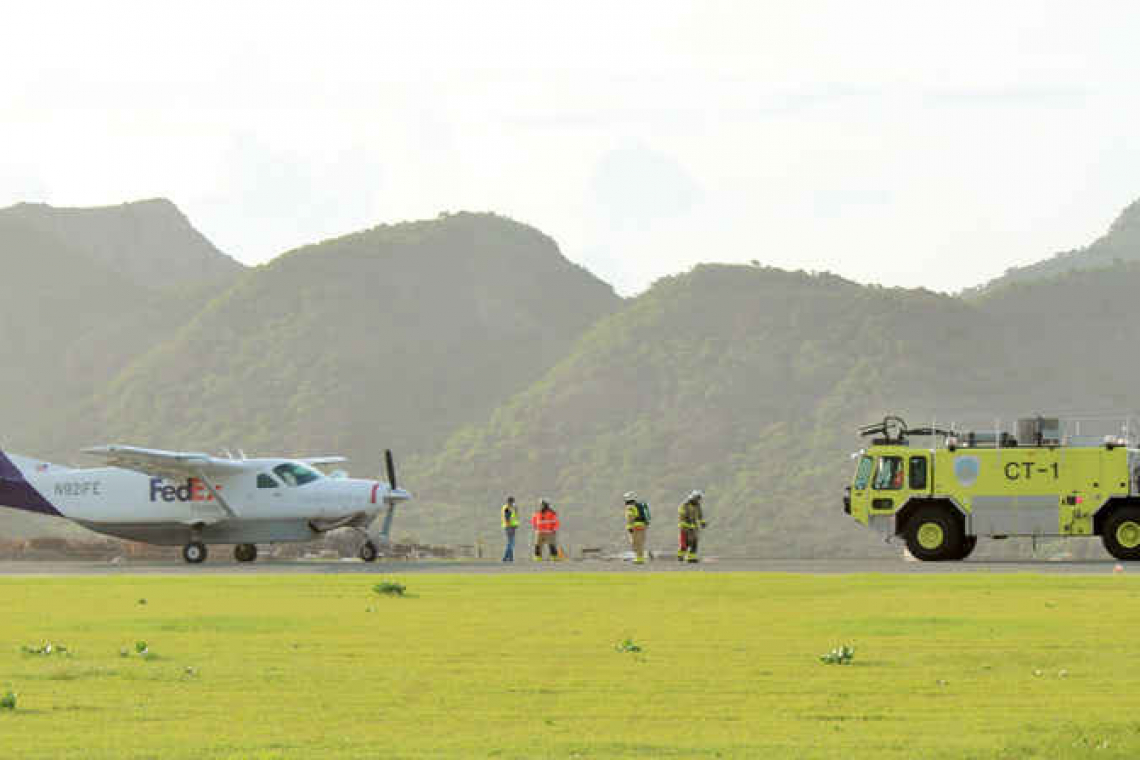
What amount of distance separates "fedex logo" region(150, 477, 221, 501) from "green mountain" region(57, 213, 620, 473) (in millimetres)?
81714

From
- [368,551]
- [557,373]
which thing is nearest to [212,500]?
[368,551]

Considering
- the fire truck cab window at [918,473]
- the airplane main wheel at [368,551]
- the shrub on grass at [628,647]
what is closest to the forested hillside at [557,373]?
the airplane main wheel at [368,551]

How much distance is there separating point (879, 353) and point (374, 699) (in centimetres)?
11065

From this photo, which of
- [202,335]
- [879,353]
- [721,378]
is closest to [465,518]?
[721,378]

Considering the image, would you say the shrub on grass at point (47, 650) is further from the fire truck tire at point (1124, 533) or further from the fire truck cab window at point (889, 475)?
the fire truck tire at point (1124, 533)

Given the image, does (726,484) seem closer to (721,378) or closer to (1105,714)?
(721,378)

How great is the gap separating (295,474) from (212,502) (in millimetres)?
2234

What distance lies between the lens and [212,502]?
44.0 metres

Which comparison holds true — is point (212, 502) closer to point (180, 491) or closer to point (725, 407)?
point (180, 491)

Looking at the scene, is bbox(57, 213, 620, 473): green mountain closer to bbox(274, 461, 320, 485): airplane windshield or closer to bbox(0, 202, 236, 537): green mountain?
bbox(0, 202, 236, 537): green mountain

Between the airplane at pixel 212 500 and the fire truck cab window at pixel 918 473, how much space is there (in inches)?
481

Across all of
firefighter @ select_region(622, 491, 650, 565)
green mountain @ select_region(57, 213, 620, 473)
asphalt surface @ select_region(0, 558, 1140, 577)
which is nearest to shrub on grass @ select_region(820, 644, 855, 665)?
asphalt surface @ select_region(0, 558, 1140, 577)

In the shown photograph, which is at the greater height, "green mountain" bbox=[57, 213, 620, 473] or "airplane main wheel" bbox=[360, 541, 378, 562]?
"green mountain" bbox=[57, 213, 620, 473]

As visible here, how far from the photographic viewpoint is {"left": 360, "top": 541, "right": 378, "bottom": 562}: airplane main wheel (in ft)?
140
